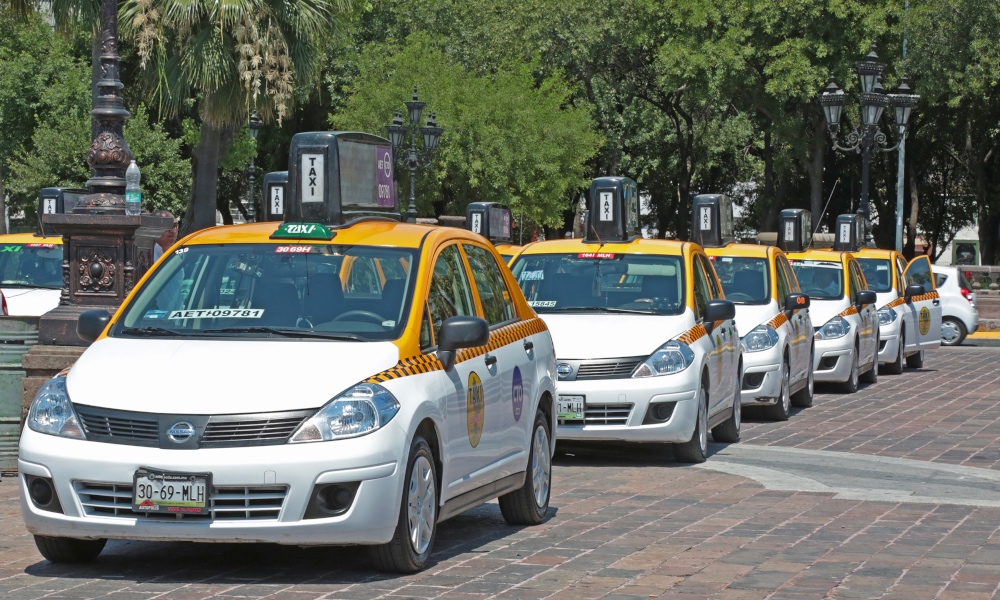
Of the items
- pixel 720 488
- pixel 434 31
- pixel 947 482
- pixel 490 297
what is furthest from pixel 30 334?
pixel 434 31

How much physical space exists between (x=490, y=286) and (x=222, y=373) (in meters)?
2.33

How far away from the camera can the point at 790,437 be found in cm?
1480

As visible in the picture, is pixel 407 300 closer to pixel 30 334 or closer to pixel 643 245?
pixel 30 334

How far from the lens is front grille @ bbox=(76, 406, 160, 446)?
22.5 feet

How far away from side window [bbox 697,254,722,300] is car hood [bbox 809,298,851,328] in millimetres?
5653

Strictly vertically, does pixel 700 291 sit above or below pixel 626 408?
above

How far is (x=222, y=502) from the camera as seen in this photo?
270 inches

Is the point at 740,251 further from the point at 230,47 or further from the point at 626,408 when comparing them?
the point at 230,47

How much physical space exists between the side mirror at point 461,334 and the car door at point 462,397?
0.15 metres

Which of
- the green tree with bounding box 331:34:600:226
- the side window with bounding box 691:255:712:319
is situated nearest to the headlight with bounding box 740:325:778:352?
the side window with bounding box 691:255:712:319

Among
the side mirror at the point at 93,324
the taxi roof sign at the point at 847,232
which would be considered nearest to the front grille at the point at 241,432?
the side mirror at the point at 93,324

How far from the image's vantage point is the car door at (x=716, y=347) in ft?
42.6

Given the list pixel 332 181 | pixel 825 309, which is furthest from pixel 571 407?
pixel 825 309

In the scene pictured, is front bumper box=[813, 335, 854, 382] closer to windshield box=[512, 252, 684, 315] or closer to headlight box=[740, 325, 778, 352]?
headlight box=[740, 325, 778, 352]
